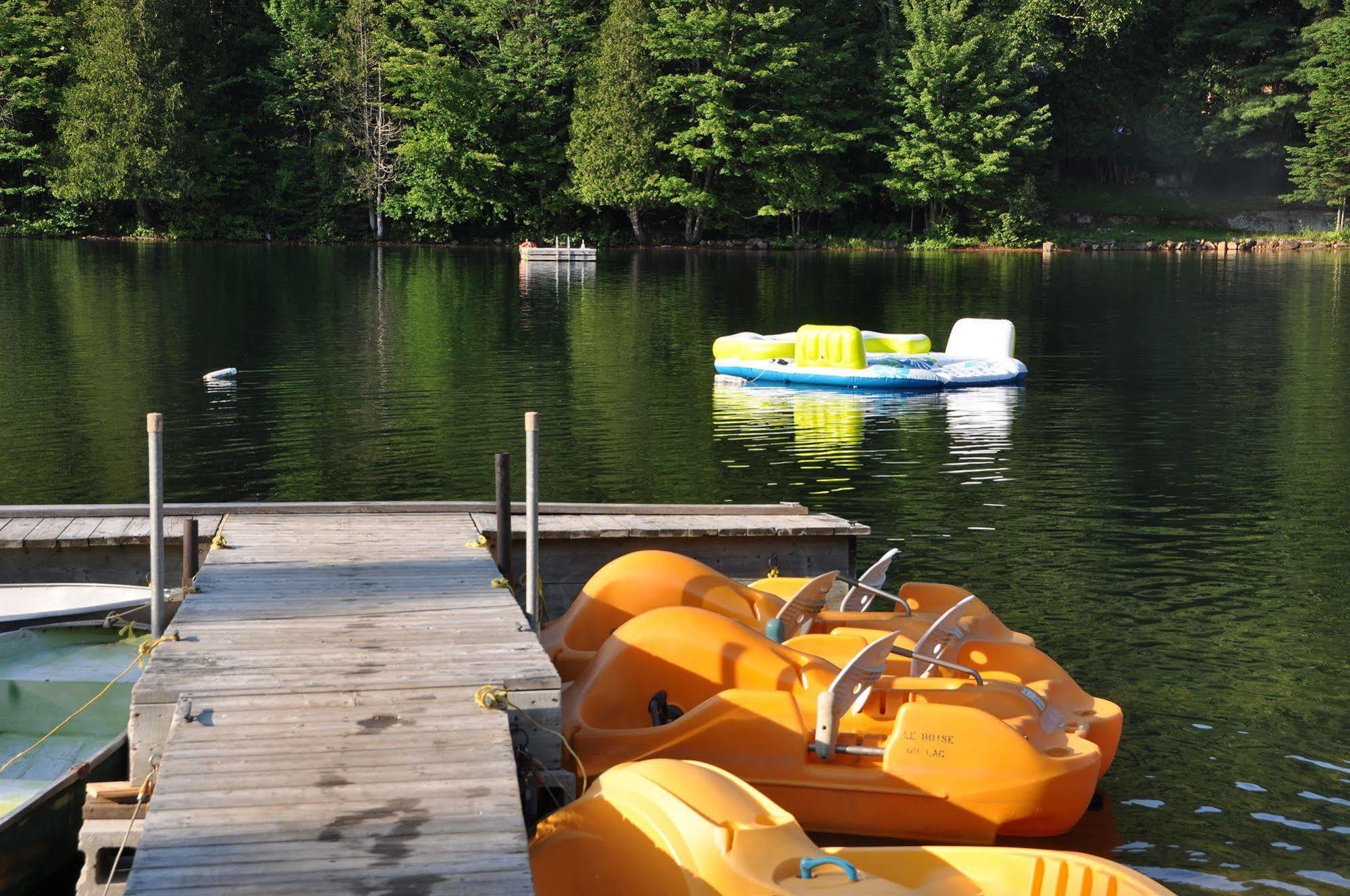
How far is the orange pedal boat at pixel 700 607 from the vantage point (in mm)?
8086

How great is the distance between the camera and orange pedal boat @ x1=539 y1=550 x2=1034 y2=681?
8.09 metres

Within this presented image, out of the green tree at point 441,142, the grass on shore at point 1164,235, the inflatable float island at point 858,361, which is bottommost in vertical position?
the inflatable float island at point 858,361

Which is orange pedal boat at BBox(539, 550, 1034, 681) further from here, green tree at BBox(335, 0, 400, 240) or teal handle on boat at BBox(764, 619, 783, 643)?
green tree at BBox(335, 0, 400, 240)

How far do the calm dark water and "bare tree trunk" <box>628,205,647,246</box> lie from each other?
23446 millimetres

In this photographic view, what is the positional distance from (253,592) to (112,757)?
1.54m

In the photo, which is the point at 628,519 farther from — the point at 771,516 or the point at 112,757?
the point at 112,757

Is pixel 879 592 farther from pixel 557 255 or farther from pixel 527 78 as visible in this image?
pixel 527 78

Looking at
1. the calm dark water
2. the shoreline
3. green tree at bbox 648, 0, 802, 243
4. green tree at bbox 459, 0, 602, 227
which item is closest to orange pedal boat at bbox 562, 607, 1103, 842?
the calm dark water

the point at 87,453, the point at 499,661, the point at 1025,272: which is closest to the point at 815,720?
the point at 499,661

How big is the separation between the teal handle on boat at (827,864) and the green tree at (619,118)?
179ft

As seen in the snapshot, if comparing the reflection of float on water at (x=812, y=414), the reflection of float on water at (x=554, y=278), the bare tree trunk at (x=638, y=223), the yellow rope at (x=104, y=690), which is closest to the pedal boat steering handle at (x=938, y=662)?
the yellow rope at (x=104, y=690)

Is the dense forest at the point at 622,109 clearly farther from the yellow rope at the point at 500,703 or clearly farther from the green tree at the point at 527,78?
the yellow rope at the point at 500,703

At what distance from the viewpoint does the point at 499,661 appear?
646 cm

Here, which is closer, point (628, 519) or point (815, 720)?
point (815, 720)
